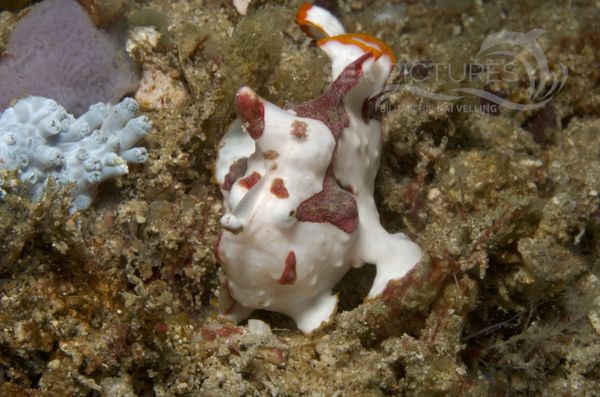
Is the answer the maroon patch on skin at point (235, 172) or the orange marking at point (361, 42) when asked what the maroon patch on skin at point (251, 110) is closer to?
the maroon patch on skin at point (235, 172)

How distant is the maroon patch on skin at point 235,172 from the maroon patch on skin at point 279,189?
1.41 ft

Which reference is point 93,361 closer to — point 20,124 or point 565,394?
point 20,124

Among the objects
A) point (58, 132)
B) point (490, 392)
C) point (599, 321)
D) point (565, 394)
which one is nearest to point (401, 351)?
point (490, 392)

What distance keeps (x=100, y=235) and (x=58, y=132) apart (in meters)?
0.67

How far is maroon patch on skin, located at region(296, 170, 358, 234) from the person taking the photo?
9.85ft

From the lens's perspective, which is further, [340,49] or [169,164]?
[340,49]

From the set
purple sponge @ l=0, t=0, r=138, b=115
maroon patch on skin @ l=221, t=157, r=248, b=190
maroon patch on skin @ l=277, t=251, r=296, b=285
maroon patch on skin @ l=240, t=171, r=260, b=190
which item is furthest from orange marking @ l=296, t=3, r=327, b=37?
maroon patch on skin @ l=277, t=251, r=296, b=285

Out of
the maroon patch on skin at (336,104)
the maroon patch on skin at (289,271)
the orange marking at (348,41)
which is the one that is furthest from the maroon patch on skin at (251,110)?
the orange marking at (348,41)

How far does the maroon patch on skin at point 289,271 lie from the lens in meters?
2.94

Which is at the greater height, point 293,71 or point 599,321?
point 293,71

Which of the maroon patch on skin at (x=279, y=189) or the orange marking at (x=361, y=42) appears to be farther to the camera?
the orange marking at (x=361, y=42)

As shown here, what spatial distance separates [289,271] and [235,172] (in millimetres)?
789

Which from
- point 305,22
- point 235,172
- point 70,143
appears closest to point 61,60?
point 70,143

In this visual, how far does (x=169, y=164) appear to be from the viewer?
3.48 meters
